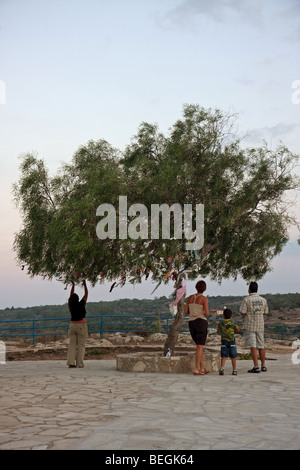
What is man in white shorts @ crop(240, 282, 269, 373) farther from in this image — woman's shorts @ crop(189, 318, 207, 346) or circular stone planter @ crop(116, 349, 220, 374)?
circular stone planter @ crop(116, 349, 220, 374)

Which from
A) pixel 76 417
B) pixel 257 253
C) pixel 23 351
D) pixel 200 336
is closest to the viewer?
pixel 76 417

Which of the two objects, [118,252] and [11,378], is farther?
[118,252]

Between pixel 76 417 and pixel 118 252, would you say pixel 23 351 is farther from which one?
pixel 76 417

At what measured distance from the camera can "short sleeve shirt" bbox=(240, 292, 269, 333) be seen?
38.7 ft

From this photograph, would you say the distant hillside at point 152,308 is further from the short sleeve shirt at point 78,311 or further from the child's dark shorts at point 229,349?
the child's dark shorts at point 229,349

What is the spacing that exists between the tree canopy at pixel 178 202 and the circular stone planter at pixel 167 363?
1912 mm

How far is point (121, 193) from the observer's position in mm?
12625

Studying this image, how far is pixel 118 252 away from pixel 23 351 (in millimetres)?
7431

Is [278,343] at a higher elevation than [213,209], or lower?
lower

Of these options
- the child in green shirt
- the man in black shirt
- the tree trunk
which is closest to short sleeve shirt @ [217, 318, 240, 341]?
the child in green shirt

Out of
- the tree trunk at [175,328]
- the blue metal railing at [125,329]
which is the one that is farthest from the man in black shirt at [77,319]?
the blue metal railing at [125,329]

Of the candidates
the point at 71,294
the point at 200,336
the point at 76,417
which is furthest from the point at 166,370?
the point at 76,417

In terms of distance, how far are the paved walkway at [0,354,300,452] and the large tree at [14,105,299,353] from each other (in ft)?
9.27
